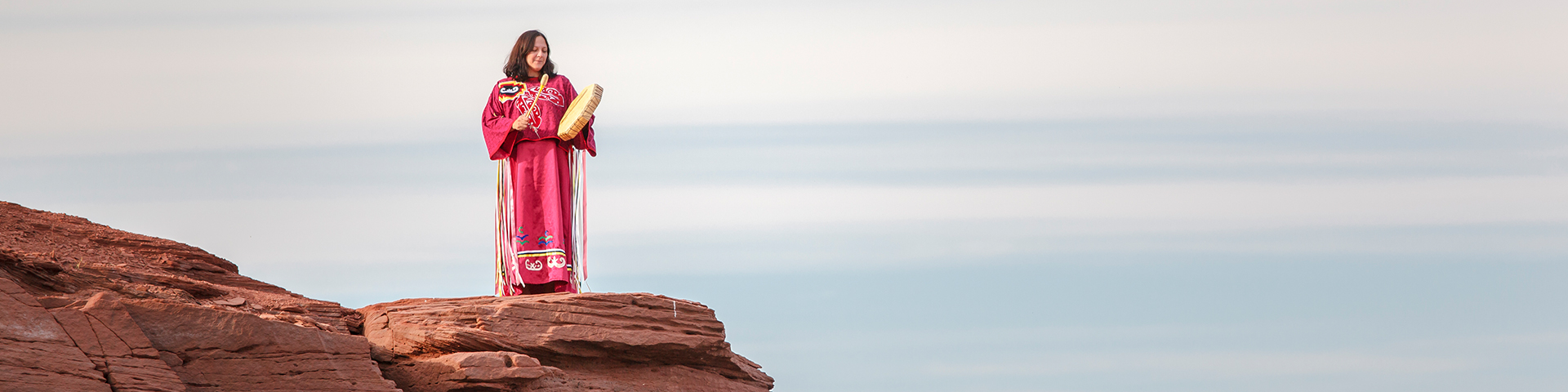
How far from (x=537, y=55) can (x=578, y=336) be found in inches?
111

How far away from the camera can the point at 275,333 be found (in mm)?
10664

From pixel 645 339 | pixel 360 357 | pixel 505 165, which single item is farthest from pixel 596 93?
pixel 360 357

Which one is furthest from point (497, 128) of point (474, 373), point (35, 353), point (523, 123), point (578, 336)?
point (35, 353)

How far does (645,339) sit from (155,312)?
12.8 feet

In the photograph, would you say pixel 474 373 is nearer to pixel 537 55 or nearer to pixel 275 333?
pixel 275 333

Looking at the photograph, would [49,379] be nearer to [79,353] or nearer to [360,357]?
[79,353]

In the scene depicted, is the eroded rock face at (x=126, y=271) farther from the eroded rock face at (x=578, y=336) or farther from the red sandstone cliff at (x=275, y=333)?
the eroded rock face at (x=578, y=336)

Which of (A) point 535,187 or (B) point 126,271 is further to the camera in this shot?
(A) point 535,187

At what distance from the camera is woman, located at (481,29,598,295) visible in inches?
517

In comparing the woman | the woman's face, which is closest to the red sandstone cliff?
the woman

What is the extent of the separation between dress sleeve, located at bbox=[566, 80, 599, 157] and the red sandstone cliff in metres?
1.57

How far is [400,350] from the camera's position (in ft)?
38.6

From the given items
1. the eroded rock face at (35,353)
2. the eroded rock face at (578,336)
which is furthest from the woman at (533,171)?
the eroded rock face at (35,353)

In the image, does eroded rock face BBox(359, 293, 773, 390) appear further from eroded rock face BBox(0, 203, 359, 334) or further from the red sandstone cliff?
eroded rock face BBox(0, 203, 359, 334)
